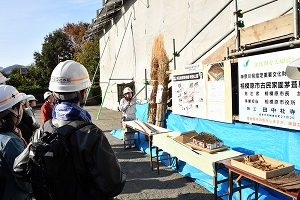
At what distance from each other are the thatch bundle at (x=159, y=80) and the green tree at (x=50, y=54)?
84.6ft

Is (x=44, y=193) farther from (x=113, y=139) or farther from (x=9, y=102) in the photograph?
(x=113, y=139)

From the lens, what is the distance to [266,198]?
341 cm

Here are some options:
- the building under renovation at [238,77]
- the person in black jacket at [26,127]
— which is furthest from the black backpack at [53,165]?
the person in black jacket at [26,127]

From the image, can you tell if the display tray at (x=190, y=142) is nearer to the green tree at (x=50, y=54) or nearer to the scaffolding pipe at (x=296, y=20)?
the scaffolding pipe at (x=296, y=20)

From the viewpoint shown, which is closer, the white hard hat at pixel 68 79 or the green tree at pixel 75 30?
the white hard hat at pixel 68 79

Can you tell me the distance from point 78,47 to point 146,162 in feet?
103

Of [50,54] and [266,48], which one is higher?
[50,54]

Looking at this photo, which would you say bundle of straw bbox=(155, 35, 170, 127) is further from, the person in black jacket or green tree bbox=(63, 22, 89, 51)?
green tree bbox=(63, 22, 89, 51)

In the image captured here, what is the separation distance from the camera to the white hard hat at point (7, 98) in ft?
7.27

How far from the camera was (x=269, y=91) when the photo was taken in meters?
3.75

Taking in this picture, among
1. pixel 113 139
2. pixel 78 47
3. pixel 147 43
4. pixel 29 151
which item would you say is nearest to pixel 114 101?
pixel 147 43

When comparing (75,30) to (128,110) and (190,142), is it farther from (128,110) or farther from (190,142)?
(190,142)

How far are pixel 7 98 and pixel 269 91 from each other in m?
3.38

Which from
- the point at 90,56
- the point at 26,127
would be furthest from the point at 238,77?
the point at 90,56
